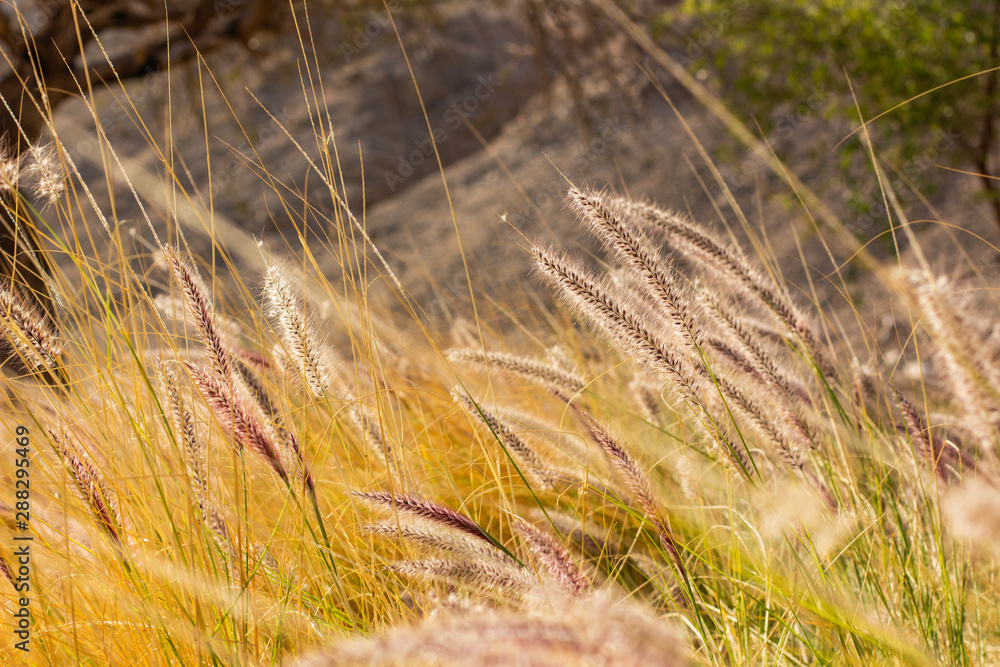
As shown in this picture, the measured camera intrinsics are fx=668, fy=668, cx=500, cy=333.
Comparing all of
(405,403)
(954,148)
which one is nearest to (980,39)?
(954,148)

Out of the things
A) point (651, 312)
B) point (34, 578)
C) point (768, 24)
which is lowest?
point (34, 578)

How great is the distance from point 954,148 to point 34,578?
5.27 m

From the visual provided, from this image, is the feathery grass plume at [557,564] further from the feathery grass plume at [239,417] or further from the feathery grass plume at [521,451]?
the feathery grass plume at [239,417]

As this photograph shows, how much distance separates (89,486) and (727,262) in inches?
57.2

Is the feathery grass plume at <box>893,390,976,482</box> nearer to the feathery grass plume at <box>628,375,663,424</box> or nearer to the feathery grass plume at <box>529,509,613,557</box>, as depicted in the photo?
the feathery grass plume at <box>628,375,663,424</box>

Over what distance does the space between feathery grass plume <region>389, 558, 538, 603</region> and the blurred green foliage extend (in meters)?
3.14

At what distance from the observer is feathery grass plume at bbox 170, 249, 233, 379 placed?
121cm

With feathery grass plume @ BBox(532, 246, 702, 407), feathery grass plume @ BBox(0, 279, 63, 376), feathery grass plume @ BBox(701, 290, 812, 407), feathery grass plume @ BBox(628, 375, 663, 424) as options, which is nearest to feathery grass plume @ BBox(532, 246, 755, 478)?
feathery grass plume @ BBox(532, 246, 702, 407)

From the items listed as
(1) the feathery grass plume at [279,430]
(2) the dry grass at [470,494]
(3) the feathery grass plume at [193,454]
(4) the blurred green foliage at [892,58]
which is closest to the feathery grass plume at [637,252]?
(2) the dry grass at [470,494]

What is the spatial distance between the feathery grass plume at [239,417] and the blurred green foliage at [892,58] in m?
3.20

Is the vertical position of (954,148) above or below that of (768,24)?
below

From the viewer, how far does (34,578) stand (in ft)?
4.45

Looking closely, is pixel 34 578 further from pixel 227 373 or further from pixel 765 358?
pixel 765 358

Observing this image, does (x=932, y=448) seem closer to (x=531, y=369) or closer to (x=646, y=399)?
(x=646, y=399)
